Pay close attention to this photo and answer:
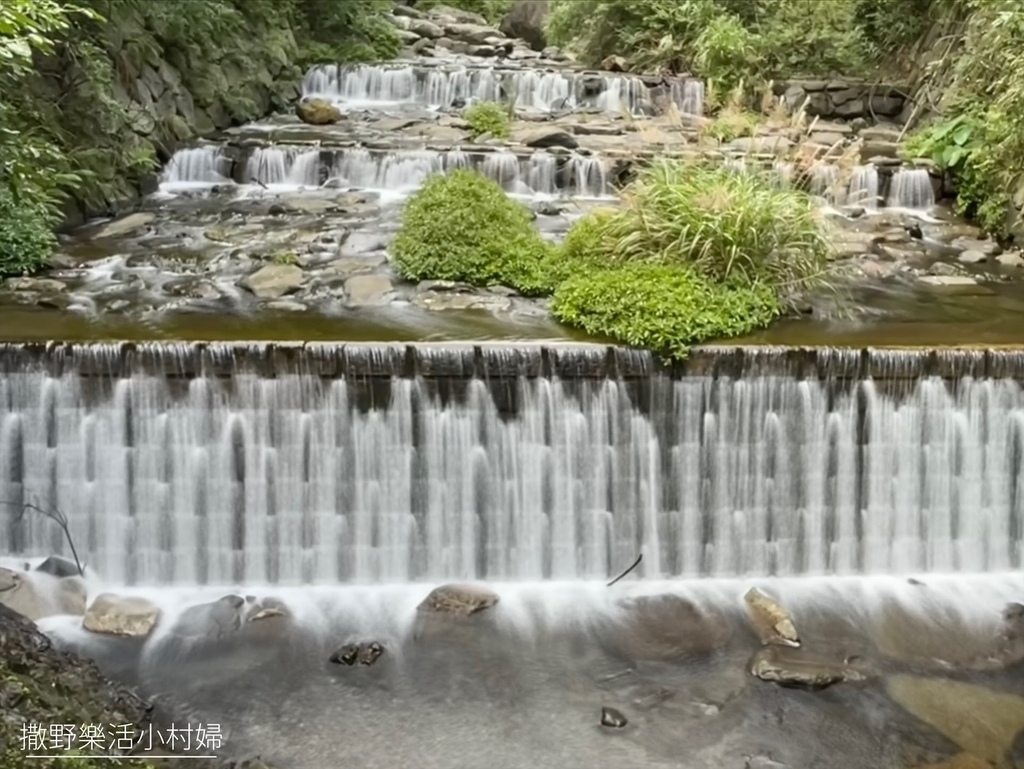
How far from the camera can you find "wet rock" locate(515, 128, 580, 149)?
40.9 ft

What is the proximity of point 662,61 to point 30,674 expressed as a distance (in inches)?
567

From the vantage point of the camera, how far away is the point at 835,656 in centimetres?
586

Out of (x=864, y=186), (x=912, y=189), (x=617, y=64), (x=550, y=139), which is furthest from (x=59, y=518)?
(x=617, y=64)

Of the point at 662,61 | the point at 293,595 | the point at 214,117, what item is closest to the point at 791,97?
the point at 662,61

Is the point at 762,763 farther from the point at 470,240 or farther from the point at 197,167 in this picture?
the point at 197,167

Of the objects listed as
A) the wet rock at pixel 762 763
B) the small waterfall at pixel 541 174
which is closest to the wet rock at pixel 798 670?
the wet rock at pixel 762 763

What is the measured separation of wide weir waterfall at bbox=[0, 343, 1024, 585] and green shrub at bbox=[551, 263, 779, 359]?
0.18 meters

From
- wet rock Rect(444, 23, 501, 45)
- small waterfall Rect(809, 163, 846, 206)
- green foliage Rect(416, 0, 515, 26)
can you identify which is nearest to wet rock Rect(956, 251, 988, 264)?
small waterfall Rect(809, 163, 846, 206)

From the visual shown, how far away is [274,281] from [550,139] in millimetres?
5440

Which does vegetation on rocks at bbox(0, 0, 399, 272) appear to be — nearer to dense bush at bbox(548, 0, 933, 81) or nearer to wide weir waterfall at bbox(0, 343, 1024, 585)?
wide weir waterfall at bbox(0, 343, 1024, 585)

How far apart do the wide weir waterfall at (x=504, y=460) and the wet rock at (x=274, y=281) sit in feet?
5.70

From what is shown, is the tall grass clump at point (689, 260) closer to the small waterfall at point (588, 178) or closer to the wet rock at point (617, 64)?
the small waterfall at point (588, 178)

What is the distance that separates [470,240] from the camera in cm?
828

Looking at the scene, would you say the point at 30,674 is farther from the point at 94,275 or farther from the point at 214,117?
the point at 214,117
